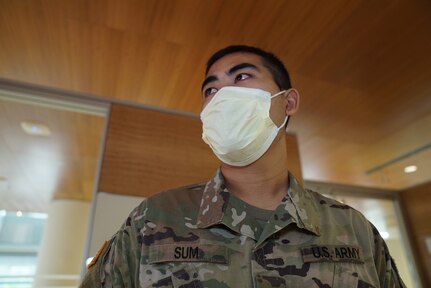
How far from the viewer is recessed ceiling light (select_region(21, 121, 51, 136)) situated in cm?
184

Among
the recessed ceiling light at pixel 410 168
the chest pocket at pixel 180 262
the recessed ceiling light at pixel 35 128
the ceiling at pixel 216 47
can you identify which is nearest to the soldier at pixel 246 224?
the chest pocket at pixel 180 262

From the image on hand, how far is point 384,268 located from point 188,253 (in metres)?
A: 0.48

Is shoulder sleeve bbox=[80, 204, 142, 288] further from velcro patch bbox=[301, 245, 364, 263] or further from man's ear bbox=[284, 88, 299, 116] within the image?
man's ear bbox=[284, 88, 299, 116]

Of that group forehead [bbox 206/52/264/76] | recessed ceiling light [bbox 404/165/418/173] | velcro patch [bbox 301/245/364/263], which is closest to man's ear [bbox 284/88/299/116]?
forehead [bbox 206/52/264/76]

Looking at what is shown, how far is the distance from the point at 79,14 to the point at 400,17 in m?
1.21

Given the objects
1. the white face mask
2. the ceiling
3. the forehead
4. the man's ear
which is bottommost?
the white face mask

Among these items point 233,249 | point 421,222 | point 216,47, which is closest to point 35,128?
point 216,47

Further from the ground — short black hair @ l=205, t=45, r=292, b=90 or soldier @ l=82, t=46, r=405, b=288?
short black hair @ l=205, t=45, r=292, b=90

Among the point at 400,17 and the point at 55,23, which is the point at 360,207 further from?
the point at 55,23

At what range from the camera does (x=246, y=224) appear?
0.68 meters

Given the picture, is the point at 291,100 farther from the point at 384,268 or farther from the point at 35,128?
the point at 35,128

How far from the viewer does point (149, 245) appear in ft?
2.04

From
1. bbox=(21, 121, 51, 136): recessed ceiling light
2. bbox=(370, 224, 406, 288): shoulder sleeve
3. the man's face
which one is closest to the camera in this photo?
bbox=(370, 224, 406, 288): shoulder sleeve

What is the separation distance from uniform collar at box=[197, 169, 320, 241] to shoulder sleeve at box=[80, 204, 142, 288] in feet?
0.49
